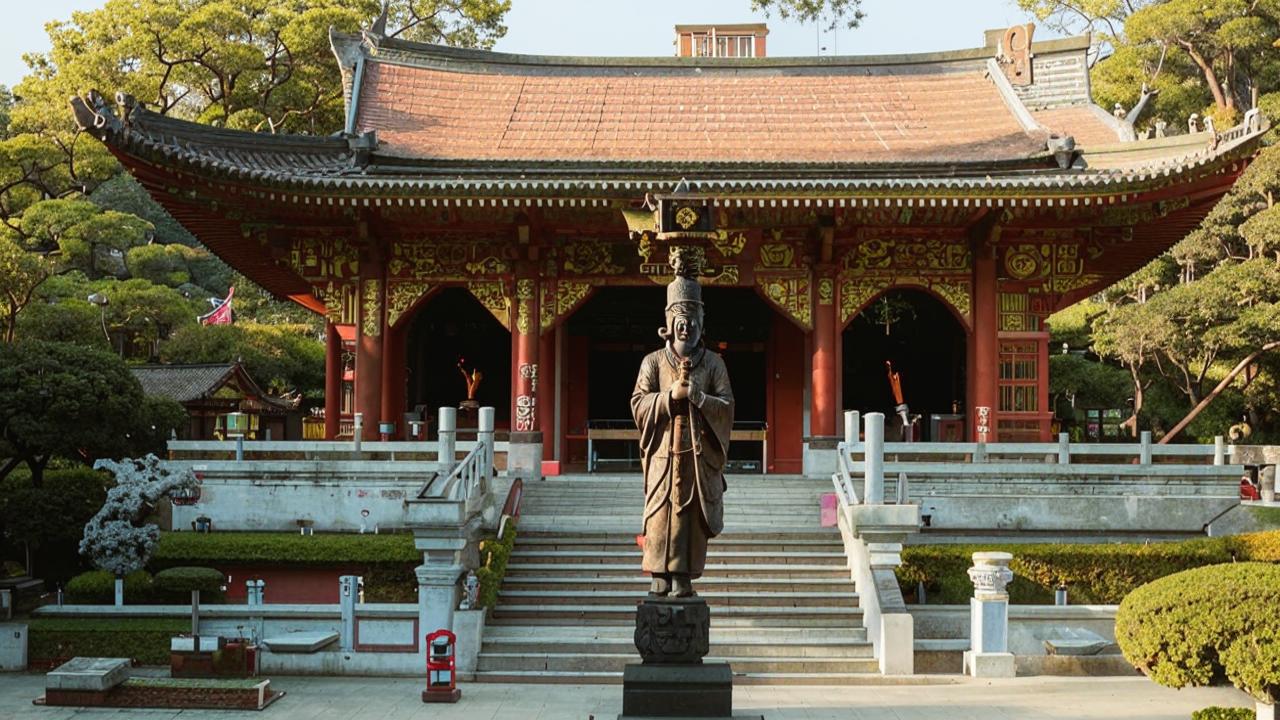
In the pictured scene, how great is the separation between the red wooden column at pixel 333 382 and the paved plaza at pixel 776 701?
8.61 m

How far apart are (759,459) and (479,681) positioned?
1206 cm

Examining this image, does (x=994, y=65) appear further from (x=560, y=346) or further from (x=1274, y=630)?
(x=1274, y=630)

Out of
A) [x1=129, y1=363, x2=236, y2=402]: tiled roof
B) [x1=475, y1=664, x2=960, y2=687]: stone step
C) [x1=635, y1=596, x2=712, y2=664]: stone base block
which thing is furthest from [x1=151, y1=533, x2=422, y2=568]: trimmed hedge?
[x1=129, y1=363, x2=236, y2=402]: tiled roof

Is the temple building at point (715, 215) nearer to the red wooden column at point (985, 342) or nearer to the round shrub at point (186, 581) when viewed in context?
the red wooden column at point (985, 342)

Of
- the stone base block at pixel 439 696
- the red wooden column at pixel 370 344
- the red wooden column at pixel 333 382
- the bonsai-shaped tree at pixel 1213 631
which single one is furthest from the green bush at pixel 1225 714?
the red wooden column at pixel 333 382

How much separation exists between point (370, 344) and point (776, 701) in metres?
11.2

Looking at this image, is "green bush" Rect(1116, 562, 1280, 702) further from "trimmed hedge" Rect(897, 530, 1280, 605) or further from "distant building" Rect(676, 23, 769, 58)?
"distant building" Rect(676, 23, 769, 58)

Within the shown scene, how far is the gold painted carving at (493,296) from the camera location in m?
20.9

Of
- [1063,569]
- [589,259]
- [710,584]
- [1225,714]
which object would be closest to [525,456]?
[589,259]

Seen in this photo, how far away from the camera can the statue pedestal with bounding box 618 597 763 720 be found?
9539 millimetres

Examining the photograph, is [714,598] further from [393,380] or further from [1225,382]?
[1225,382]

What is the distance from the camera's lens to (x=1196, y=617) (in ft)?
32.3

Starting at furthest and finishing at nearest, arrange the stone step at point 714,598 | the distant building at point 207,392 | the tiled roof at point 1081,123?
the distant building at point 207,392 < the tiled roof at point 1081,123 < the stone step at point 714,598

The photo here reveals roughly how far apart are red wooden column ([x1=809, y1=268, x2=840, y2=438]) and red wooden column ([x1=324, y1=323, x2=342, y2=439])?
8.58 metres
